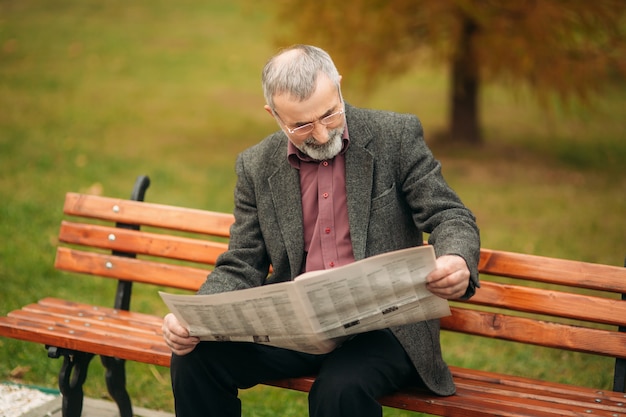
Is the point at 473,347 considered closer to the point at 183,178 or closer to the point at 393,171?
the point at 393,171

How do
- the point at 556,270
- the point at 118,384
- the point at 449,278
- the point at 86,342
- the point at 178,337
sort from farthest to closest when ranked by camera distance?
1. the point at 118,384
2. the point at 86,342
3. the point at 556,270
4. the point at 178,337
5. the point at 449,278

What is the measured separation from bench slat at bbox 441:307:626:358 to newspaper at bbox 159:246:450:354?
0.74m

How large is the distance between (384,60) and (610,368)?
491 centimetres

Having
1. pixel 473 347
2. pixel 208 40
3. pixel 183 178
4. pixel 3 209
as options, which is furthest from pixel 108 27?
pixel 473 347

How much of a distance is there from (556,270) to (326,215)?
96 cm

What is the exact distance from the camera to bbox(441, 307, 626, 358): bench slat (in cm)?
330

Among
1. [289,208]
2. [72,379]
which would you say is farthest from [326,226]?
[72,379]

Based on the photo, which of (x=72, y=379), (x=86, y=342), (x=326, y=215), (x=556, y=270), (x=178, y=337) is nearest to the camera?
(x=178, y=337)

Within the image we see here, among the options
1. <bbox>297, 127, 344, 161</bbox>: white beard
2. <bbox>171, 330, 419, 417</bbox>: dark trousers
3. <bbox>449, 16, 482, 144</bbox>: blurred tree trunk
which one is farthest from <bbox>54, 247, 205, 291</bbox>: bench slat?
<bbox>449, 16, 482, 144</bbox>: blurred tree trunk

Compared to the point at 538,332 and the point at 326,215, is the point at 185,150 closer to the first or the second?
the point at 326,215

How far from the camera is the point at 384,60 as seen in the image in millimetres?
8820

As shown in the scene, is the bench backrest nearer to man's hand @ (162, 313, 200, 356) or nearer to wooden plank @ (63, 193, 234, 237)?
wooden plank @ (63, 193, 234, 237)

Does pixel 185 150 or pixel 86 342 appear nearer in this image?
pixel 86 342

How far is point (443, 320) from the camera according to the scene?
139 inches
